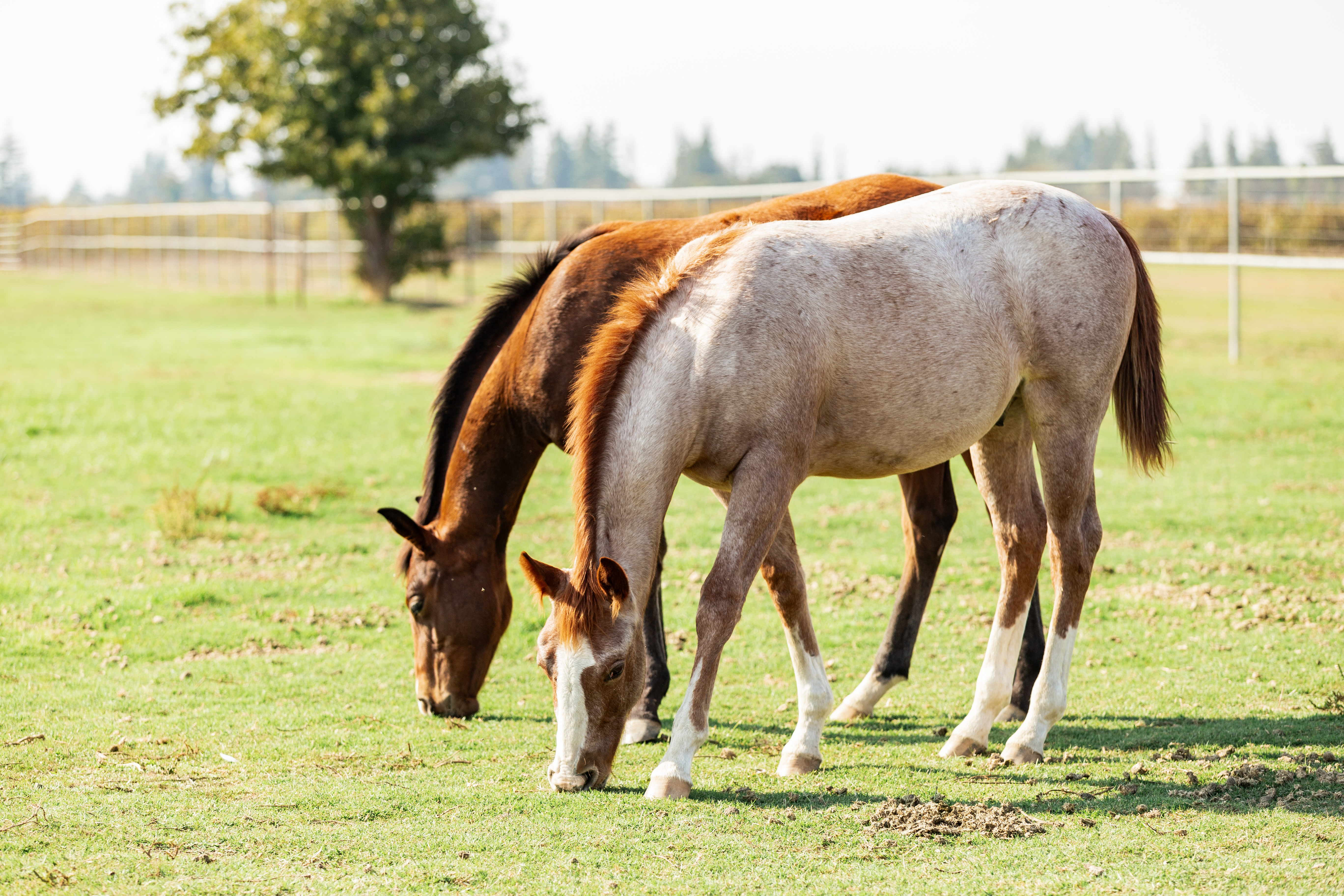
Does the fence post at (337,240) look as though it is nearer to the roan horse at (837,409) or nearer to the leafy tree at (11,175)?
the roan horse at (837,409)

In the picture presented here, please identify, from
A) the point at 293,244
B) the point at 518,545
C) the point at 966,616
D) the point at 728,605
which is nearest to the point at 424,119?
the point at 293,244

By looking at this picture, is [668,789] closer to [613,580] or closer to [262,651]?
[613,580]

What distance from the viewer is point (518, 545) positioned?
8.27 m

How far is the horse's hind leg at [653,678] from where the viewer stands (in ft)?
16.2

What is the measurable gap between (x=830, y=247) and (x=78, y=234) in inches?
1831

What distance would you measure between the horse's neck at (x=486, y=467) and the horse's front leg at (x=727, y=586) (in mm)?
1355

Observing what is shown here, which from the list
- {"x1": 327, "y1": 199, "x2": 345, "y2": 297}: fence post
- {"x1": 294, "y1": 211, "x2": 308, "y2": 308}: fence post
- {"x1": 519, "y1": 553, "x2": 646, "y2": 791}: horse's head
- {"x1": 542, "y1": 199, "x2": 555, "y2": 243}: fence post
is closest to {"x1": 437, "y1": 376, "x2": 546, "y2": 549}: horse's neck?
{"x1": 519, "y1": 553, "x2": 646, "y2": 791}: horse's head

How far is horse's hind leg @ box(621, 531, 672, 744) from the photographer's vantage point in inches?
194

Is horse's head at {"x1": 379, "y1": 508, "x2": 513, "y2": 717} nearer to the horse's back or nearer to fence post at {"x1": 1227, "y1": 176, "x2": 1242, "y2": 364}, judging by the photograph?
the horse's back

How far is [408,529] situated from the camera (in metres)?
5.03

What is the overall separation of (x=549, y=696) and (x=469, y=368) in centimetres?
148

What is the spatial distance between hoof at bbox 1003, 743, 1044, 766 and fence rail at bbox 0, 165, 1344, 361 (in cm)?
677

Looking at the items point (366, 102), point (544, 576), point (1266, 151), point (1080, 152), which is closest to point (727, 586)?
point (544, 576)

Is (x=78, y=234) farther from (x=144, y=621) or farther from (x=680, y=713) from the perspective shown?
(x=680, y=713)
